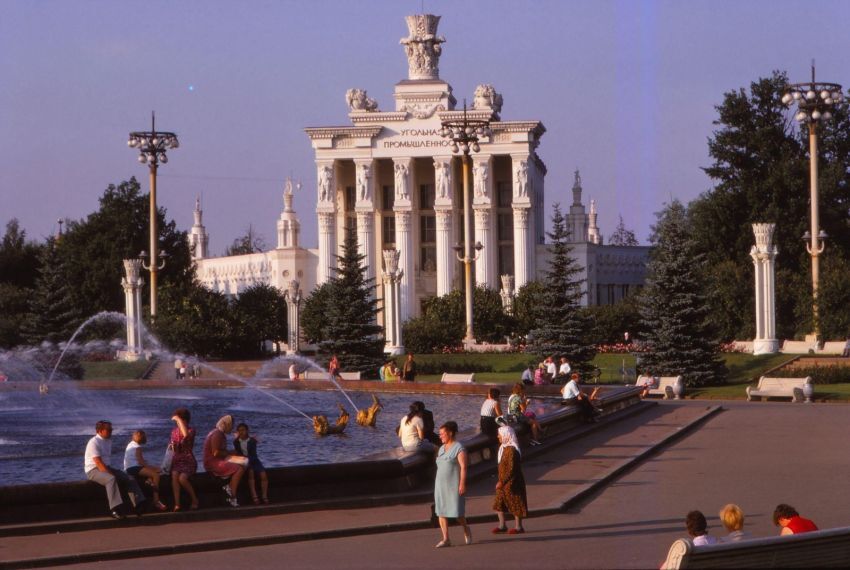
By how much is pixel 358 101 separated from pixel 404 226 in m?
8.57

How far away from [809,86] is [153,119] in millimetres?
23509

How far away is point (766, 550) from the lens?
470 inches

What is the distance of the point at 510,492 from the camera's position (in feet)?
54.7

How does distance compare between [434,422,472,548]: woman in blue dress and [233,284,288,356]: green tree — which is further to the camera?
[233,284,288,356]: green tree

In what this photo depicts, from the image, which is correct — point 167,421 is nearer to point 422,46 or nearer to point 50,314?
point 50,314

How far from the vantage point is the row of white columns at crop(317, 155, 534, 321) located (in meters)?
92.1

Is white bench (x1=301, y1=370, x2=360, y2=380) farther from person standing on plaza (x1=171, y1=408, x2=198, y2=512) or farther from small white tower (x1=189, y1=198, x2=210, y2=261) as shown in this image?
small white tower (x1=189, y1=198, x2=210, y2=261)

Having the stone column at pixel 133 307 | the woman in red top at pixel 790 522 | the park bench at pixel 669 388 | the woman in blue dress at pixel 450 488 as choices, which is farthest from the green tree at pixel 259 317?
the woman in red top at pixel 790 522

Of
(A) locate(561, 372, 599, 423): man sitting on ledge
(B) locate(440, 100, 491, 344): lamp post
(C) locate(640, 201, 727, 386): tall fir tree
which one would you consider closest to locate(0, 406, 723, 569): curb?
(A) locate(561, 372, 599, 423): man sitting on ledge

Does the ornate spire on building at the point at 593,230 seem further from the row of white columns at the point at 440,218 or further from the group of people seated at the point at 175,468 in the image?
the group of people seated at the point at 175,468

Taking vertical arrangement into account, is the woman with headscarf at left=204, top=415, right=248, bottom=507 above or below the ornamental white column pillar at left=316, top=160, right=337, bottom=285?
below

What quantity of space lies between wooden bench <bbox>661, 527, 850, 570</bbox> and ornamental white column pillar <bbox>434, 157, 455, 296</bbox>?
80.2 meters

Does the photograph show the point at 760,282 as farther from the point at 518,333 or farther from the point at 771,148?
the point at 771,148

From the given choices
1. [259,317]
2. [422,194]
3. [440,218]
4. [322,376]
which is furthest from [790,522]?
[422,194]
